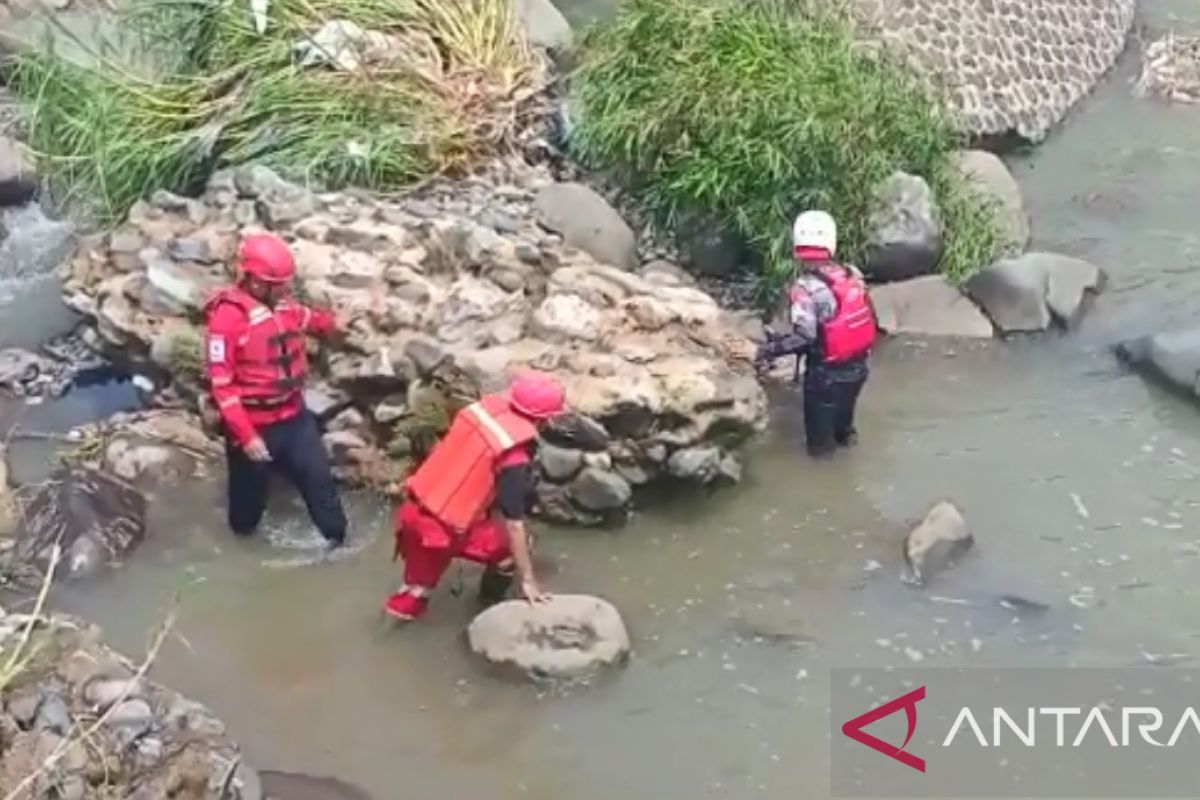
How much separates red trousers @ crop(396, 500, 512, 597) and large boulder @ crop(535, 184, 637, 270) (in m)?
A: 2.53

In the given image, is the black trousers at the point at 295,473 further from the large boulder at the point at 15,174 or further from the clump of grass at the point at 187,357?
the large boulder at the point at 15,174

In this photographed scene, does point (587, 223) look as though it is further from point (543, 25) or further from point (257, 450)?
point (257, 450)

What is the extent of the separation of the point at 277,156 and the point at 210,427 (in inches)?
67.5

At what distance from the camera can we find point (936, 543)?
852 centimetres

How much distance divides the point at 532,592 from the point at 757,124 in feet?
11.6

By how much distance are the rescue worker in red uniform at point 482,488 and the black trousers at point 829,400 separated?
1.70 meters

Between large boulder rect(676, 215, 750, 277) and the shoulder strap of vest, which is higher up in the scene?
the shoulder strap of vest

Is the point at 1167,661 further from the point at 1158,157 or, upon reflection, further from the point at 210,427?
the point at 1158,157

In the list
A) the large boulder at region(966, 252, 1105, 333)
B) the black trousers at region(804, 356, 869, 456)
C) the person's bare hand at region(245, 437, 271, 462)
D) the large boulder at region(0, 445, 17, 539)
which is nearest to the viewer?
the person's bare hand at region(245, 437, 271, 462)

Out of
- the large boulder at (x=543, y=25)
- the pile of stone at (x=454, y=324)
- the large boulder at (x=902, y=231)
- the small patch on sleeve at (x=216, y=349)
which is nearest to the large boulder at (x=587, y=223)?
the pile of stone at (x=454, y=324)

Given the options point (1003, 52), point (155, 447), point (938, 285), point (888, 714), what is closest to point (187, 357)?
point (155, 447)

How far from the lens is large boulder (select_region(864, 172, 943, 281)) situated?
10656mm

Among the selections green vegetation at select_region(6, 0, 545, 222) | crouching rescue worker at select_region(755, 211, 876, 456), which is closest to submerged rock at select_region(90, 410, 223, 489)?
green vegetation at select_region(6, 0, 545, 222)

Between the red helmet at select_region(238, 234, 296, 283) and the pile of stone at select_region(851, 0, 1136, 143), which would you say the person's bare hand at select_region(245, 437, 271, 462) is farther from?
the pile of stone at select_region(851, 0, 1136, 143)
